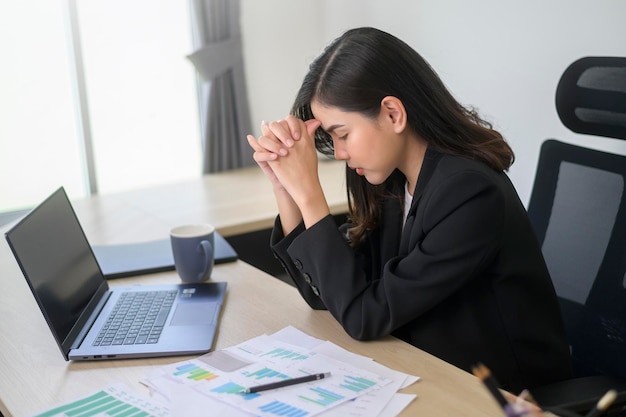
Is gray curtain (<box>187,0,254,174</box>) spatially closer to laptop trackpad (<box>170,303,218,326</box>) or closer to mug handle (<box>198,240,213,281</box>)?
mug handle (<box>198,240,213,281</box>)

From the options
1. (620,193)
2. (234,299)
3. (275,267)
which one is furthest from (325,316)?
(275,267)

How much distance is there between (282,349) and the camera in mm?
1151

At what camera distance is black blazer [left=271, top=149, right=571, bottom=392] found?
117cm

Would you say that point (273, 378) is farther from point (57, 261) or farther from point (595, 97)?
point (595, 97)

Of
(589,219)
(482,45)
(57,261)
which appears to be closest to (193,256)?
(57,261)

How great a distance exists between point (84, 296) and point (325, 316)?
0.43 metres

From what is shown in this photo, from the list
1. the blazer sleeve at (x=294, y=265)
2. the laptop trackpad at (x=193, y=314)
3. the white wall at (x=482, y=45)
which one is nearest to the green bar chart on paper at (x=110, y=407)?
the laptop trackpad at (x=193, y=314)

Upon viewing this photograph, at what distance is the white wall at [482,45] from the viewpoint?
2.03m

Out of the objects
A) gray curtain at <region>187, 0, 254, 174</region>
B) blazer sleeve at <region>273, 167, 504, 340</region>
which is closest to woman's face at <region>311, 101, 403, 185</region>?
blazer sleeve at <region>273, 167, 504, 340</region>

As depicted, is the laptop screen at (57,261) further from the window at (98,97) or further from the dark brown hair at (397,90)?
the window at (98,97)

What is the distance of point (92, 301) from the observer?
4.41 feet

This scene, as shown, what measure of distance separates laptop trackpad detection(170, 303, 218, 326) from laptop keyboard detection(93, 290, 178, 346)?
21 mm

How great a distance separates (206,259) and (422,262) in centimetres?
48

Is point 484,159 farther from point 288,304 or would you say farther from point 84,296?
point 84,296
